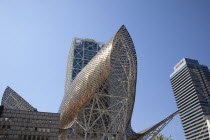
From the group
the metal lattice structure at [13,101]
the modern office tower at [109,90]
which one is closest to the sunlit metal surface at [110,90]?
the modern office tower at [109,90]

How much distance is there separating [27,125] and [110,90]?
1466cm

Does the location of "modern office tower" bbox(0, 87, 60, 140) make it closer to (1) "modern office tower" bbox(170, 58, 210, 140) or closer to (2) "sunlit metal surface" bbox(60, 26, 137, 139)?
(2) "sunlit metal surface" bbox(60, 26, 137, 139)

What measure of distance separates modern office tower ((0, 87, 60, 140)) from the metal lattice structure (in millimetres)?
12928

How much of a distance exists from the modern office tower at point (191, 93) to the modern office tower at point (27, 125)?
79373 mm

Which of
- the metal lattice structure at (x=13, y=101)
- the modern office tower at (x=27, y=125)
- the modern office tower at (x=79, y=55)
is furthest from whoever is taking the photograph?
the modern office tower at (x=79, y=55)

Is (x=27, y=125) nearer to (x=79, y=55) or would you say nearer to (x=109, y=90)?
(x=109, y=90)

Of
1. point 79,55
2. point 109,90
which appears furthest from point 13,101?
point 79,55

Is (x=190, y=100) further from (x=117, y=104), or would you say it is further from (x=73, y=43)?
(x=117, y=104)

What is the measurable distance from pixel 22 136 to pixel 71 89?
12.3 m

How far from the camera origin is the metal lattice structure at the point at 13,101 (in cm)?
5173

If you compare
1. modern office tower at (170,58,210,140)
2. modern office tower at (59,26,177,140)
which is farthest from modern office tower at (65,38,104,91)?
modern office tower at (59,26,177,140)

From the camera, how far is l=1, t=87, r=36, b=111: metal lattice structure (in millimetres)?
51734

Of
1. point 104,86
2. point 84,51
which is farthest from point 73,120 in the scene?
point 84,51

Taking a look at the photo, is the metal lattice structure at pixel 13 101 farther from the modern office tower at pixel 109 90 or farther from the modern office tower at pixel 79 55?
the modern office tower at pixel 79 55
